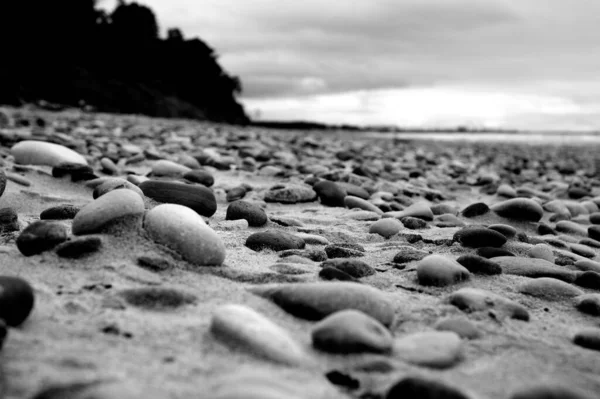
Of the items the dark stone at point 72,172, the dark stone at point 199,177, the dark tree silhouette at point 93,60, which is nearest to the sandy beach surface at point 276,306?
the dark stone at point 72,172

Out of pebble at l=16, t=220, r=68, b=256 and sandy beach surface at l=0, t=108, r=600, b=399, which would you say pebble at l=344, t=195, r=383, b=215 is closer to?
sandy beach surface at l=0, t=108, r=600, b=399

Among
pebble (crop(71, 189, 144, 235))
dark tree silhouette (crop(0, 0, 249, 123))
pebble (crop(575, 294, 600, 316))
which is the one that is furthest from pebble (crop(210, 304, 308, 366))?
dark tree silhouette (crop(0, 0, 249, 123))

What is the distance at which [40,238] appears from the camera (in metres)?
1.49

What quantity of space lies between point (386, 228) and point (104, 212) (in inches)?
50.3

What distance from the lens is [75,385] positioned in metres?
0.87

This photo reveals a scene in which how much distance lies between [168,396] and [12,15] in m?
20.8

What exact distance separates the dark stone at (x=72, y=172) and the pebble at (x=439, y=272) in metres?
1.94

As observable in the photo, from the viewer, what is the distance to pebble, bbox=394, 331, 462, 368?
1.10 m

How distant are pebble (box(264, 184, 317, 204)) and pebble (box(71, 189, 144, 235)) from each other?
1.46m

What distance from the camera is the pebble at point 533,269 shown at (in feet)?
5.93

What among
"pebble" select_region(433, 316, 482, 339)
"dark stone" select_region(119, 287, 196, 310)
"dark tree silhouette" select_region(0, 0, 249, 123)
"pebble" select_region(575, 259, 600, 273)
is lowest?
"pebble" select_region(575, 259, 600, 273)

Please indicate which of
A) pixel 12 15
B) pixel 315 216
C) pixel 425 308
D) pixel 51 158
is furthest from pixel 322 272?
pixel 12 15

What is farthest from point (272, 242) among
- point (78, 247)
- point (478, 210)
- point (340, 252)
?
point (478, 210)

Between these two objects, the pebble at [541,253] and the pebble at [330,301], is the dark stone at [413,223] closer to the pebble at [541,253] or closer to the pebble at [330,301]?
the pebble at [541,253]
